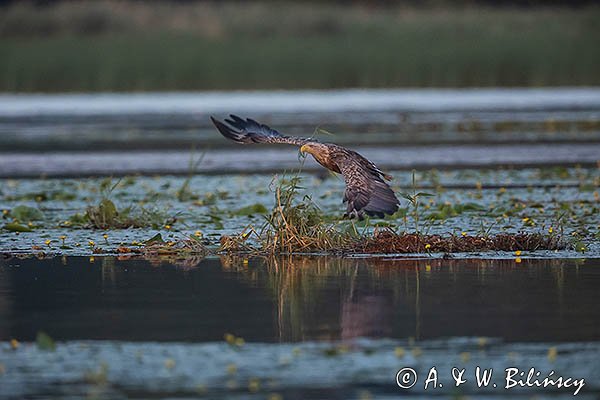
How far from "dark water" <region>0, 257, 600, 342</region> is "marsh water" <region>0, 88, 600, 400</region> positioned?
0.07ft

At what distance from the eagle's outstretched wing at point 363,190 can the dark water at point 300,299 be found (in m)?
0.51

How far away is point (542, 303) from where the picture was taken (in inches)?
376

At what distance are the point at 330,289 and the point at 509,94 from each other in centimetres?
2807

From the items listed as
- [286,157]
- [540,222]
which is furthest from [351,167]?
[286,157]

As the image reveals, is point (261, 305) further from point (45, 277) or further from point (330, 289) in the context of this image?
point (45, 277)

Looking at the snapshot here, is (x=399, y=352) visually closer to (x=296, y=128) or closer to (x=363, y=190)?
(x=363, y=190)

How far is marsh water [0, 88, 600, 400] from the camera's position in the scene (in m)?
7.64

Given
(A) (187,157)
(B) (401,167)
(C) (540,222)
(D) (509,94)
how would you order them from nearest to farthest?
(C) (540,222)
(B) (401,167)
(A) (187,157)
(D) (509,94)

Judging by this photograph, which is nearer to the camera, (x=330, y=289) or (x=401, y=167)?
(x=330, y=289)

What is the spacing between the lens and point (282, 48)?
38.9 m

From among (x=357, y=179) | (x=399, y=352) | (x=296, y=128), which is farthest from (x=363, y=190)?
(x=296, y=128)

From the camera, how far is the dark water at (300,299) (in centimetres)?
875

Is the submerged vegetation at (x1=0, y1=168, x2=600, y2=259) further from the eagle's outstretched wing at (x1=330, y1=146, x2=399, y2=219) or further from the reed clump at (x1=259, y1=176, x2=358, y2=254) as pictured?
the eagle's outstretched wing at (x1=330, y1=146, x2=399, y2=219)

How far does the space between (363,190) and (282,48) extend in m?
28.2
